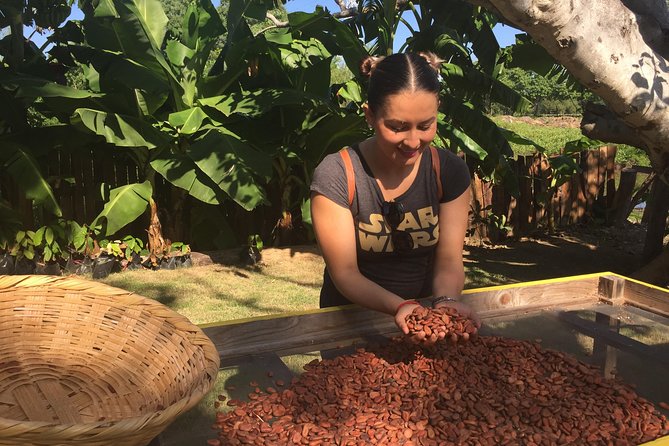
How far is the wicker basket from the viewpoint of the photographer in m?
1.44

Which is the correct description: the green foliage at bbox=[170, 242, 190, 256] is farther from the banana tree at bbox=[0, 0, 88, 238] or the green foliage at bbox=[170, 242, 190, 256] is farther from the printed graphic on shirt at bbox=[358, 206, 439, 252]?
the printed graphic on shirt at bbox=[358, 206, 439, 252]

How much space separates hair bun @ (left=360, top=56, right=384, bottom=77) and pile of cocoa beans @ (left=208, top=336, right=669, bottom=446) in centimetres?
75

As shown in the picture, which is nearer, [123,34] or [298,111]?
[123,34]

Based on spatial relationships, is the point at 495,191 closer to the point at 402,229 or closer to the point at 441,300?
the point at 402,229

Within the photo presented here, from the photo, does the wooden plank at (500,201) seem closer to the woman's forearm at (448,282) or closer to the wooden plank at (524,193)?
the wooden plank at (524,193)

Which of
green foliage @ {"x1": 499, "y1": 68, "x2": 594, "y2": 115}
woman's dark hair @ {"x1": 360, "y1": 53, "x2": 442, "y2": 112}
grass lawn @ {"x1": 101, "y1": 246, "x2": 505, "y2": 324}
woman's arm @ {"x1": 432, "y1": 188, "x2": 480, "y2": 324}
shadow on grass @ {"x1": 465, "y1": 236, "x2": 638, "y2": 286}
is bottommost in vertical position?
grass lawn @ {"x1": 101, "y1": 246, "x2": 505, "y2": 324}

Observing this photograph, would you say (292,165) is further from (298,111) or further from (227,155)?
(227,155)

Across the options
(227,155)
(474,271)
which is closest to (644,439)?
(227,155)

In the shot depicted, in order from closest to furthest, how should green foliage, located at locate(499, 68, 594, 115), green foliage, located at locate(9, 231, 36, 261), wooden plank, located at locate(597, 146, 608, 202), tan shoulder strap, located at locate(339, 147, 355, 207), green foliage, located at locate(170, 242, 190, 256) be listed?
1. tan shoulder strap, located at locate(339, 147, 355, 207)
2. green foliage, located at locate(9, 231, 36, 261)
3. green foliage, located at locate(170, 242, 190, 256)
4. wooden plank, located at locate(597, 146, 608, 202)
5. green foliage, located at locate(499, 68, 594, 115)

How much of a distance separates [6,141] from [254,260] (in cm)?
232

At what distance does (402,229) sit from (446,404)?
22.0 inches

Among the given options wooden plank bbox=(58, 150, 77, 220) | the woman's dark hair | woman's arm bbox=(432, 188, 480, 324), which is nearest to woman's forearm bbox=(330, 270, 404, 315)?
woman's arm bbox=(432, 188, 480, 324)

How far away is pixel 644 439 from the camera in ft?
4.53

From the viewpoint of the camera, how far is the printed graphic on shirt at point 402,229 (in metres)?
1.85
